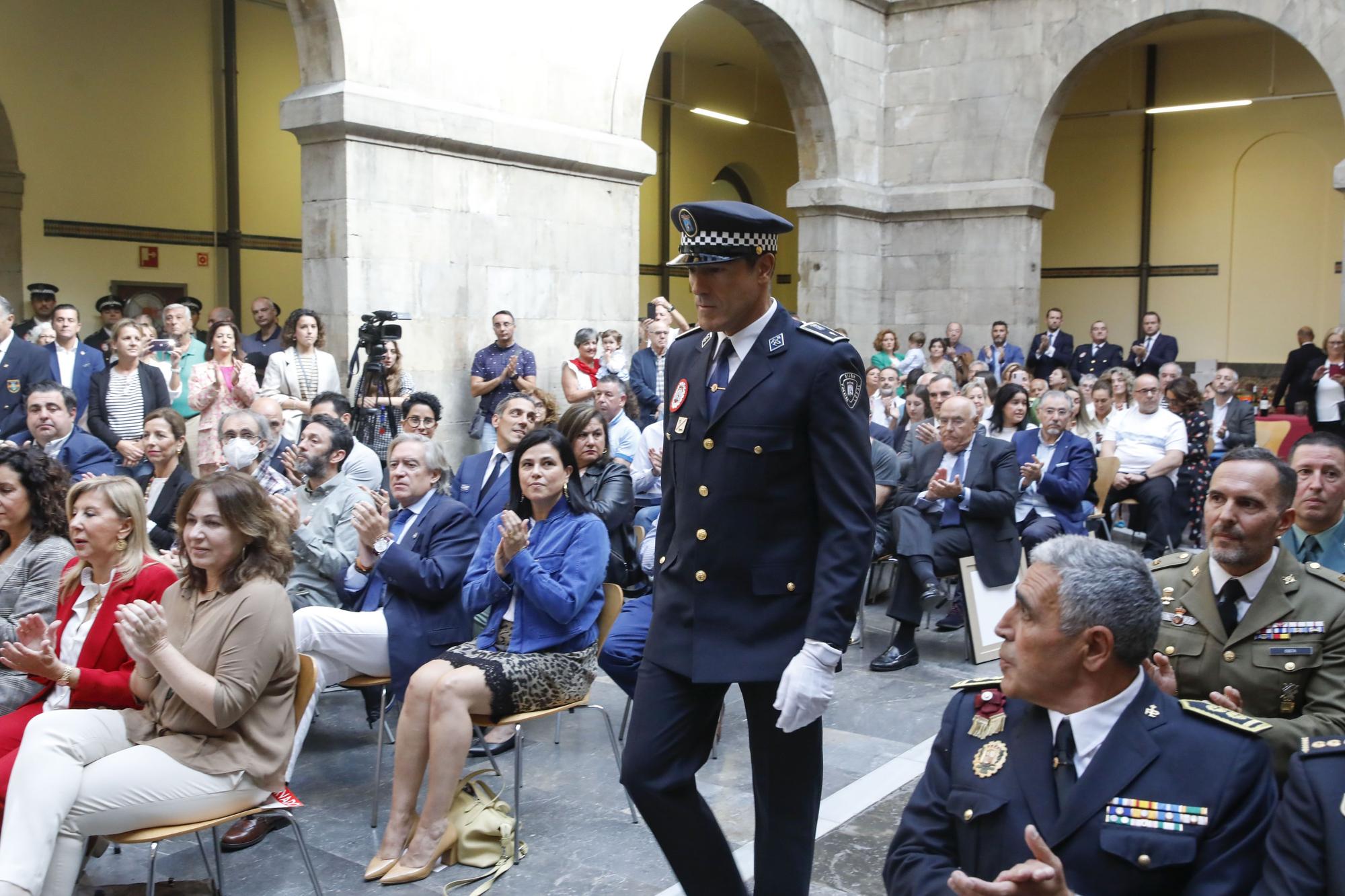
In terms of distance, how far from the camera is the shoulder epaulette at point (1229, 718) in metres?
1.89

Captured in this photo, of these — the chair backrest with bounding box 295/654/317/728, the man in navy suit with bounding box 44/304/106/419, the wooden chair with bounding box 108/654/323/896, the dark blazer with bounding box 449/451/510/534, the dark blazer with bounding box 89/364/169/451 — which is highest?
the man in navy suit with bounding box 44/304/106/419

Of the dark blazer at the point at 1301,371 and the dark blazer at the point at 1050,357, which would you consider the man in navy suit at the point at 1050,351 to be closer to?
the dark blazer at the point at 1050,357

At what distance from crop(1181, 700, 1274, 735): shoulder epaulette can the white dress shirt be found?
9 centimetres

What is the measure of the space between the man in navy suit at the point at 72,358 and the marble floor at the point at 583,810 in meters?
2.89

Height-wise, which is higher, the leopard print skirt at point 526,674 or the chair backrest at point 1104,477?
the chair backrest at point 1104,477

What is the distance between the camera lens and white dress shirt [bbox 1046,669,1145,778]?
1.91 meters

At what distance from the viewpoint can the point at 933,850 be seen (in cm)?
200

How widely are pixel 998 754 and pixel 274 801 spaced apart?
83.8 inches

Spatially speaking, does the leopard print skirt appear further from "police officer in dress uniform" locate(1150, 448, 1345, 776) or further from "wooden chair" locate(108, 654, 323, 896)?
"police officer in dress uniform" locate(1150, 448, 1345, 776)

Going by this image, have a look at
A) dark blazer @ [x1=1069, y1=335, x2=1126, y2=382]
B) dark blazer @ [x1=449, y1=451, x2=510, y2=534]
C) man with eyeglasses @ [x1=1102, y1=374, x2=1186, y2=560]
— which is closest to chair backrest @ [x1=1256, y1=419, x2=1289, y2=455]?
man with eyeglasses @ [x1=1102, y1=374, x2=1186, y2=560]

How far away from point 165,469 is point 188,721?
2530 millimetres

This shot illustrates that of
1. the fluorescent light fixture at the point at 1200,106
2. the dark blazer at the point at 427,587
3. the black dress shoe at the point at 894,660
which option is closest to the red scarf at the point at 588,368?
the black dress shoe at the point at 894,660

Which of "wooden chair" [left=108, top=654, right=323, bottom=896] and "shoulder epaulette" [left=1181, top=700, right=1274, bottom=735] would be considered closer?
"shoulder epaulette" [left=1181, top=700, right=1274, bottom=735]

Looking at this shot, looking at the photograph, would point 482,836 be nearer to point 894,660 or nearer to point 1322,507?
point 1322,507
